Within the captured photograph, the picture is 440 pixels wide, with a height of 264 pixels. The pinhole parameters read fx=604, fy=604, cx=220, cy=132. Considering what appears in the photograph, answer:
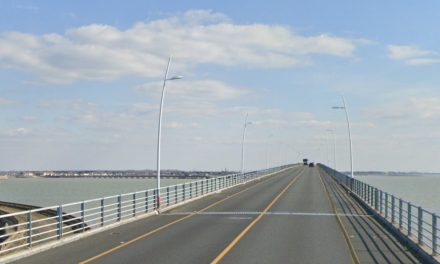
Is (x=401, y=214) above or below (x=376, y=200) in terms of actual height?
below

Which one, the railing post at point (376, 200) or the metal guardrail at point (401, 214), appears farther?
the railing post at point (376, 200)

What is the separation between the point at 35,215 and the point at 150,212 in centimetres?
1793

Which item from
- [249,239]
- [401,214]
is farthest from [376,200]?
[249,239]

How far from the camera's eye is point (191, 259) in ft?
51.3

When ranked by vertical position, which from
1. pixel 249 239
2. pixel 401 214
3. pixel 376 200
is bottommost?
pixel 249 239

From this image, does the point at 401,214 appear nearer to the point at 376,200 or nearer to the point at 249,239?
the point at 249,239

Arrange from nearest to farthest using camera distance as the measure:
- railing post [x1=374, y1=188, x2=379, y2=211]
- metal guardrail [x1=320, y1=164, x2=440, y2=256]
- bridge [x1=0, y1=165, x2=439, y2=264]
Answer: bridge [x1=0, y1=165, x2=439, y2=264]
metal guardrail [x1=320, y1=164, x2=440, y2=256]
railing post [x1=374, y1=188, x2=379, y2=211]

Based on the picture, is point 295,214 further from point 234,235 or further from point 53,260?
point 53,260

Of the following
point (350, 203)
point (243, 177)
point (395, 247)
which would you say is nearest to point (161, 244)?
point (395, 247)

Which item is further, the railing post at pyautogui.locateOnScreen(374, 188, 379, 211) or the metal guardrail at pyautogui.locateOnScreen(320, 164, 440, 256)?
the railing post at pyautogui.locateOnScreen(374, 188, 379, 211)

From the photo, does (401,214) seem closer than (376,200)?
Yes

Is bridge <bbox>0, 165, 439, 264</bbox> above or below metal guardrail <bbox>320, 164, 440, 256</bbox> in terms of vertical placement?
below

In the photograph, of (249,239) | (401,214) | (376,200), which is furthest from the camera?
(376,200)

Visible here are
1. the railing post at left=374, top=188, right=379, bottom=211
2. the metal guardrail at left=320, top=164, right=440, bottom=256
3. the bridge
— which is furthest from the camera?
the railing post at left=374, top=188, right=379, bottom=211
